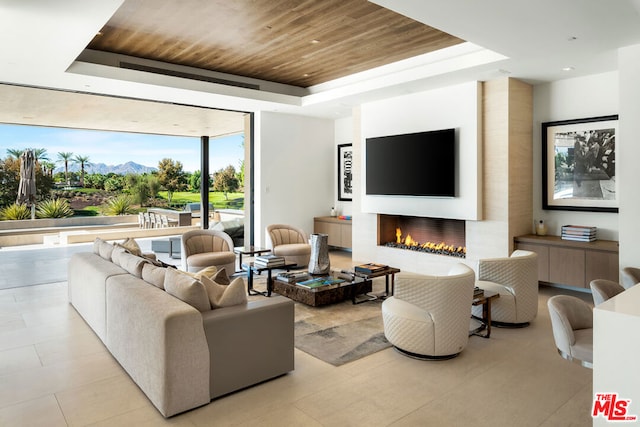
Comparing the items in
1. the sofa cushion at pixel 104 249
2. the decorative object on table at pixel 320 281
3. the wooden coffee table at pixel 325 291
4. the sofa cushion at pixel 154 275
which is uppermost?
the sofa cushion at pixel 104 249

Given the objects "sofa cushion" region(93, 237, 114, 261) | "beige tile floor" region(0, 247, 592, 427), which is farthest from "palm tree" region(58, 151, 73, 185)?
"beige tile floor" region(0, 247, 592, 427)

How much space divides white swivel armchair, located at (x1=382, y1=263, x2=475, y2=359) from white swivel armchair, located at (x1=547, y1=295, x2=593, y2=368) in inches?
33.2

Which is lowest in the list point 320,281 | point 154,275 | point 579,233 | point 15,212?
point 320,281

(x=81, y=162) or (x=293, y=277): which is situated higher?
(x=81, y=162)

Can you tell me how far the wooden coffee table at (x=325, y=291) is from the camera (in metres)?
5.00

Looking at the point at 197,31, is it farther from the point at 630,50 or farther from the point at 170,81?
the point at 630,50

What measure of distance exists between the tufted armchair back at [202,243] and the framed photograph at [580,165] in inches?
192

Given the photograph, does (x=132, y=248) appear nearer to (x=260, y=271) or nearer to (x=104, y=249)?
(x=104, y=249)

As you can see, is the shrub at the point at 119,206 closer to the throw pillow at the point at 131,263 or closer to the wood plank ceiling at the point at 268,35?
the wood plank ceiling at the point at 268,35

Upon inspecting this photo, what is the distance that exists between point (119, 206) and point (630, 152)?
1305cm

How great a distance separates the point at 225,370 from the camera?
2973 mm

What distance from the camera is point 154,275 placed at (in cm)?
345

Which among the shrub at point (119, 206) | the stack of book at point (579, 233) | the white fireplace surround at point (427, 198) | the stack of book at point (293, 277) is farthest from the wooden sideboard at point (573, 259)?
the shrub at point (119, 206)

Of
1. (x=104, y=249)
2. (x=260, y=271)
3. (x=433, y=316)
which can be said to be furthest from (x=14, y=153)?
(x=433, y=316)
